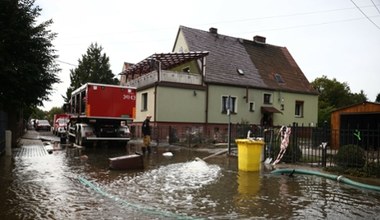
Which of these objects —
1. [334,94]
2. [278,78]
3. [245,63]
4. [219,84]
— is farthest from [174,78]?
[334,94]

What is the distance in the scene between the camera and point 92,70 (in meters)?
63.3

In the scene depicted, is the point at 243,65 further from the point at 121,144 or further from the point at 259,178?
the point at 259,178

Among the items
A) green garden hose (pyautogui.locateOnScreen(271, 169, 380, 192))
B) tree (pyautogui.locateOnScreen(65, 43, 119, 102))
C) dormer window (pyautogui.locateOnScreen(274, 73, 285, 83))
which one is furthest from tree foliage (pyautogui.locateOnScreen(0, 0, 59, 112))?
tree (pyautogui.locateOnScreen(65, 43, 119, 102))

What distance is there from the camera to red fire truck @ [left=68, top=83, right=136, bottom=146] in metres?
20.0

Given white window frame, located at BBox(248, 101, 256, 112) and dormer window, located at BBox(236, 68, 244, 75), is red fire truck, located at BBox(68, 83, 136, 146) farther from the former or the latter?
dormer window, located at BBox(236, 68, 244, 75)

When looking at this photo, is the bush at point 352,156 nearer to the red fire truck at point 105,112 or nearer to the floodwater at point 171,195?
the floodwater at point 171,195

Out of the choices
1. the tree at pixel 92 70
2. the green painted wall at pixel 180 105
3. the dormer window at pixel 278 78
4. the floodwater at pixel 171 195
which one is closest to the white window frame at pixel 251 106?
the dormer window at pixel 278 78

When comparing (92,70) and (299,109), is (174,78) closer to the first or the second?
(299,109)

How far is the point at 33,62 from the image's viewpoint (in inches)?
647

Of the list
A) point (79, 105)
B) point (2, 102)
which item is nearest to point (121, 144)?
point (79, 105)

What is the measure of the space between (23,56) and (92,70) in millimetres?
48296

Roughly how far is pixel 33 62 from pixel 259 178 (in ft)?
35.9

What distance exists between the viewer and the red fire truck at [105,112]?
2005cm

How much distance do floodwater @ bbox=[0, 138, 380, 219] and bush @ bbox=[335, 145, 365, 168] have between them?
5.84 feet
